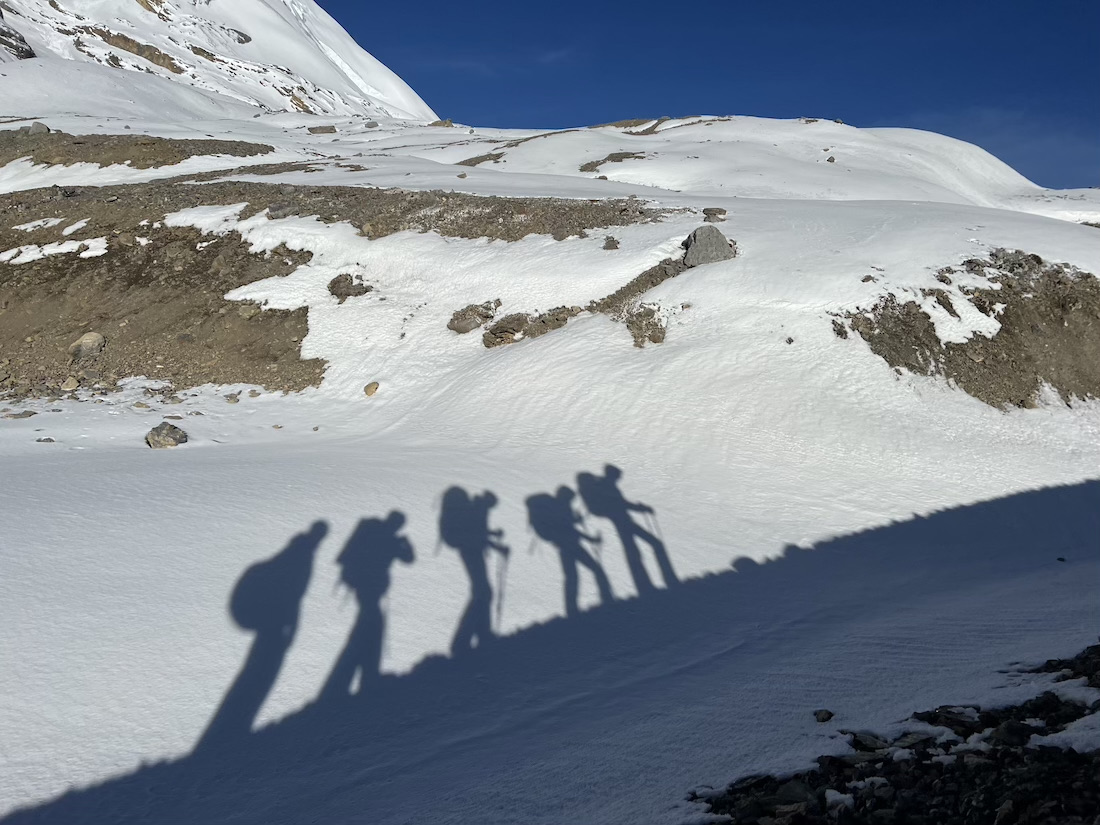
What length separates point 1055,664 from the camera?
14.6 ft

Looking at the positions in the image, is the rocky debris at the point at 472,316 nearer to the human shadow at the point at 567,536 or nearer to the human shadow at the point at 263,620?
the human shadow at the point at 567,536

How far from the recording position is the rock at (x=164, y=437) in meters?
10.5

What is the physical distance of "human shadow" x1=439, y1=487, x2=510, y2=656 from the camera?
6359 millimetres

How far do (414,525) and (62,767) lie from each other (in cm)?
428

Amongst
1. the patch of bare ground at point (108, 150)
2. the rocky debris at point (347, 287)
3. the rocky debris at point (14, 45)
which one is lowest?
the rocky debris at point (347, 287)

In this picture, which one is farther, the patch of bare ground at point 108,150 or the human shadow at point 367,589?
the patch of bare ground at point 108,150

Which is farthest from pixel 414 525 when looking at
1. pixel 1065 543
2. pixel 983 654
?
pixel 1065 543

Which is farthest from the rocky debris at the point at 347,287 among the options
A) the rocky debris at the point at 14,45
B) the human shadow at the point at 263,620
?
the rocky debris at the point at 14,45

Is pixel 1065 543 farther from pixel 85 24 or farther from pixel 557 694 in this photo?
pixel 85 24

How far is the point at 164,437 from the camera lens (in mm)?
10562

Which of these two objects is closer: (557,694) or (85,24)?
(557,694)

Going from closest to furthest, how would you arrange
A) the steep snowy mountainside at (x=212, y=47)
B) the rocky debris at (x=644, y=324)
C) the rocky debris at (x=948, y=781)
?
the rocky debris at (x=948, y=781) → the rocky debris at (x=644, y=324) → the steep snowy mountainside at (x=212, y=47)

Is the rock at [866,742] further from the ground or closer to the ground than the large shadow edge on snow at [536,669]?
further from the ground

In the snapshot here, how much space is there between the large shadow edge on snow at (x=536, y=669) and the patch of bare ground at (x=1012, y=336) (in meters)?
2.99
